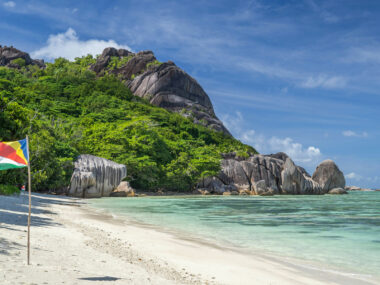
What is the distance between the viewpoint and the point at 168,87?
89.9 meters

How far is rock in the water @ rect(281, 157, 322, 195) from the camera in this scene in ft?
174

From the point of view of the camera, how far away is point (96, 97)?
234 ft

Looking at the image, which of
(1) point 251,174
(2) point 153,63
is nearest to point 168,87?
(2) point 153,63

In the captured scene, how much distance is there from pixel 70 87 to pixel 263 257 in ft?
248

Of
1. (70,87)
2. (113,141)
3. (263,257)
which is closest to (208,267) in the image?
(263,257)

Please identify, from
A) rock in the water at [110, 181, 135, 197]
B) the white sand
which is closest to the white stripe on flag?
the white sand

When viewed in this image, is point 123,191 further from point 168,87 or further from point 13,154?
point 168,87

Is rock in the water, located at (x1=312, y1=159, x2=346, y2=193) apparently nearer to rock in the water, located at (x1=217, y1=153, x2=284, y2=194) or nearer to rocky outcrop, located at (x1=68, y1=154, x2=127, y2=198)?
rock in the water, located at (x1=217, y1=153, x2=284, y2=194)

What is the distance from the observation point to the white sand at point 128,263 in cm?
502

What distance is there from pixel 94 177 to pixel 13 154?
86.3ft

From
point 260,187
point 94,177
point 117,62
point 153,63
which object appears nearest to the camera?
point 94,177

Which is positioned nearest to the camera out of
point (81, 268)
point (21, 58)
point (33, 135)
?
point (81, 268)

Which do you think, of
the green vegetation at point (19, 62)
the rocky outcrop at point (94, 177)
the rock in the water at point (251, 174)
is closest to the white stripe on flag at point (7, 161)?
the rocky outcrop at point (94, 177)

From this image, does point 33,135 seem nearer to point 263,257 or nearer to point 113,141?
point 113,141
